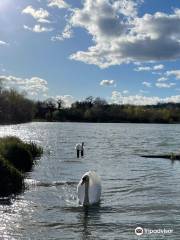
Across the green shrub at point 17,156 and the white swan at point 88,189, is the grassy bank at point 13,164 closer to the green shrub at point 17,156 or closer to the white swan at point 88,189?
the green shrub at point 17,156

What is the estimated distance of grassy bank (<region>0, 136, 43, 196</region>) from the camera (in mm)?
21484

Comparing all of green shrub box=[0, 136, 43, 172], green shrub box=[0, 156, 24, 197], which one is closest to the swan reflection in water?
green shrub box=[0, 156, 24, 197]

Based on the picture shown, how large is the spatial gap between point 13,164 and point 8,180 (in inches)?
377

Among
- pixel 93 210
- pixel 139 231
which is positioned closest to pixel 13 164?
pixel 93 210

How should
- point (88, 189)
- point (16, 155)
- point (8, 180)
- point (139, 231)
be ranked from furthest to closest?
point (16, 155)
point (8, 180)
point (88, 189)
point (139, 231)

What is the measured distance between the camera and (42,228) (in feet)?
52.9

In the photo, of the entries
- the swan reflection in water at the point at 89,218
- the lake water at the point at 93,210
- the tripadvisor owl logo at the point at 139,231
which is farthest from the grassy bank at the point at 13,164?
the tripadvisor owl logo at the point at 139,231

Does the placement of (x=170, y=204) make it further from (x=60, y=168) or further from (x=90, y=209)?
(x=60, y=168)

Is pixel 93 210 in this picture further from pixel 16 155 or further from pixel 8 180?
pixel 16 155

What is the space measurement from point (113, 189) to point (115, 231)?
31.7 feet

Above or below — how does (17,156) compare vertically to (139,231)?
above

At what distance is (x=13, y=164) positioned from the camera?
3120 centimetres

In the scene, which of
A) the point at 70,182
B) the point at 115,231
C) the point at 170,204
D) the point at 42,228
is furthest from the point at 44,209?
the point at 70,182

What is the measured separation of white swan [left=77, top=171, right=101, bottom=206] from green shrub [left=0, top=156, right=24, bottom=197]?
149 inches
